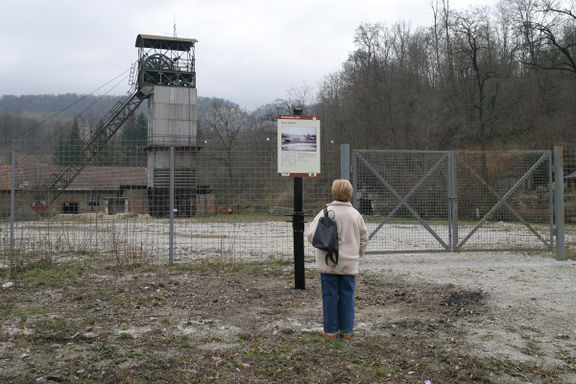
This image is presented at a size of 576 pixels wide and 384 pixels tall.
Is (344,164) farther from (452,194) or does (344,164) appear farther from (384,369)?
(384,369)

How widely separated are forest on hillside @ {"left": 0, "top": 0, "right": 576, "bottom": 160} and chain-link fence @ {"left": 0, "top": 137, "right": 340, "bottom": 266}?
19.8 m

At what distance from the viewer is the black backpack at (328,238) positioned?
15.8 feet

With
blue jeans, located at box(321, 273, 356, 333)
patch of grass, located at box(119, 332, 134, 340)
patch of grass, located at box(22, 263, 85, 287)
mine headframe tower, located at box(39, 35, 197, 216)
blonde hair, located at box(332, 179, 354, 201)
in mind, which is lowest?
patch of grass, located at box(119, 332, 134, 340)

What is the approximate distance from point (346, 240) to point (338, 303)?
0.71m

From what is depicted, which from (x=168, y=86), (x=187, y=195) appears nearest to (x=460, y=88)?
(x=168, y=86)

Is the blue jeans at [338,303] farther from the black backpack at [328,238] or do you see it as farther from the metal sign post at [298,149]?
the metal sign post at [298,149]

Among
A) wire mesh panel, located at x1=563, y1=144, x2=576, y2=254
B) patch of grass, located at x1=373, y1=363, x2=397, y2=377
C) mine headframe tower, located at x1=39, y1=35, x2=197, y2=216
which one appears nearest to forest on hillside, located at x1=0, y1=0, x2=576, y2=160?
mine headframe tower, located at x1=39, y1=35, x2=197, y2=216

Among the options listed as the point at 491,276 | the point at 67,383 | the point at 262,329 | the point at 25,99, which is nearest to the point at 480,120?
the point at 491,276

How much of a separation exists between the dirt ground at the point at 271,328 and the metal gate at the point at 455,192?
6.88 ft

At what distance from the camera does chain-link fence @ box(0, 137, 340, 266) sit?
956 centimetres

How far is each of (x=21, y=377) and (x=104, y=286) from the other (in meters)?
3.74

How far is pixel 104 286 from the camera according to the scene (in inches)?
293

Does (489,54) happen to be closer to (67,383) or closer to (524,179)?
(524,179)

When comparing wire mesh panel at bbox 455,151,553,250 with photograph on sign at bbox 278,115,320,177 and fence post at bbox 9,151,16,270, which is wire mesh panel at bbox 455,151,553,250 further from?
fence post at bbox 9,151,16,270
